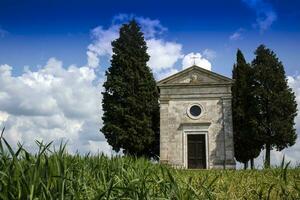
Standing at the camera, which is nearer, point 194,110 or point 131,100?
point 194,110

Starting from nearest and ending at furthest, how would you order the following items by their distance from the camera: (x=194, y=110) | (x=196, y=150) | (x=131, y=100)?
(x=196, y=150)
(x=194, y=110)
(x=131, y=100)

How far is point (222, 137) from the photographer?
25938mm

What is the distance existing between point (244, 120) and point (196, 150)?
209 inches

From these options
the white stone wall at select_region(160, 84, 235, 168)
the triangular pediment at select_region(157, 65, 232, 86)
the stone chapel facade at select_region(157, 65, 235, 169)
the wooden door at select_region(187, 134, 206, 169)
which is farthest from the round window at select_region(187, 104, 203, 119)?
the triangular pediment at select_region(157, 65, 232, 86)

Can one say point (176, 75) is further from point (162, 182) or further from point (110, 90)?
point (162, 182)

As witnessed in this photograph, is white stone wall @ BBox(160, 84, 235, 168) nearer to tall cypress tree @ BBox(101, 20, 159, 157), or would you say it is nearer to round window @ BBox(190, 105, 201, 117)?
round window @ BBox(190, 105, 201, 117)

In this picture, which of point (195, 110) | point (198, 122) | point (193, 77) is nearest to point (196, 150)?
point (198, 122)

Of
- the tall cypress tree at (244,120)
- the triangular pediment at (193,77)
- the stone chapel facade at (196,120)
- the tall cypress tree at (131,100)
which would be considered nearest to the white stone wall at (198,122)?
the stone chapel facade at (196,120)

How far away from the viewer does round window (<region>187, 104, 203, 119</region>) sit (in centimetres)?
2664

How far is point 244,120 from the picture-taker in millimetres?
28953

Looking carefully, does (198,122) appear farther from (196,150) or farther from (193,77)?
(193,77)

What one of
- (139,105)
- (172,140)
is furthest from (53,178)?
(139,105)

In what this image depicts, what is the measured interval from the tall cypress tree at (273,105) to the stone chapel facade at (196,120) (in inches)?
126

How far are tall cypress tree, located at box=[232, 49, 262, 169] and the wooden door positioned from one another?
3884 millimetres
